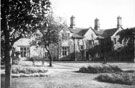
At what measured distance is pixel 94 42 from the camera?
138ft

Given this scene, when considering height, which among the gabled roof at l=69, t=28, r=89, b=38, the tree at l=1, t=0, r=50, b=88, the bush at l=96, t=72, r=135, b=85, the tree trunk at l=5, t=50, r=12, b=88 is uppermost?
the gabled roof at l=69, t=28, r=89, b=38

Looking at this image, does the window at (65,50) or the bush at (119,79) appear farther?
the window at (65,50)

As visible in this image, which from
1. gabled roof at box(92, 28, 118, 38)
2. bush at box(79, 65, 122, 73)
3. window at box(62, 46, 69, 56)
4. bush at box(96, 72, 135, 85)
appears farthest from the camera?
gabled roof at box(92, 28, 118, 38)

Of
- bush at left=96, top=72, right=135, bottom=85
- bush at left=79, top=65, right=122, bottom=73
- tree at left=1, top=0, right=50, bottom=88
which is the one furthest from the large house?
tree at left=1, top=0, right=50, bottom=88

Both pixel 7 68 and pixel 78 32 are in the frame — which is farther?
pixel 78 32

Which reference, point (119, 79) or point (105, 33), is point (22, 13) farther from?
point (105, 33)

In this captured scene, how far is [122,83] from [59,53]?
84.9 ft

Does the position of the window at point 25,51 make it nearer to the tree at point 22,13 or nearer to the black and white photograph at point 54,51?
the black and white photograph at point 54,51

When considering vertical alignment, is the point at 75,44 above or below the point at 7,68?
above

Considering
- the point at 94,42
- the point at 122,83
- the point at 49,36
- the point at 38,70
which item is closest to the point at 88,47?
the point at 94,42

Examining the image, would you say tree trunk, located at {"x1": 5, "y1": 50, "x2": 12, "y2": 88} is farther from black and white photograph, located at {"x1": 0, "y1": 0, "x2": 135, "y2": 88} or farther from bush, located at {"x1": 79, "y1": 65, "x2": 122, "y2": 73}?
bush, located at {"x1": 79, "y1": 65, "x2": 122, "y2": 73}

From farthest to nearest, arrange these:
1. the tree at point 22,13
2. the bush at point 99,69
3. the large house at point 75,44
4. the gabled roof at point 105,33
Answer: the gabled roof at point 105,33 → the large house at point 75,44 → the bush at point 99,69 → the tree at point 22,13

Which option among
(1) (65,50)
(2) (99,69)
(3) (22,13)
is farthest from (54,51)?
(3) (22,13)

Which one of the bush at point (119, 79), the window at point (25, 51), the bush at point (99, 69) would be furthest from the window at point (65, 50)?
the bush at point (119, 79)
